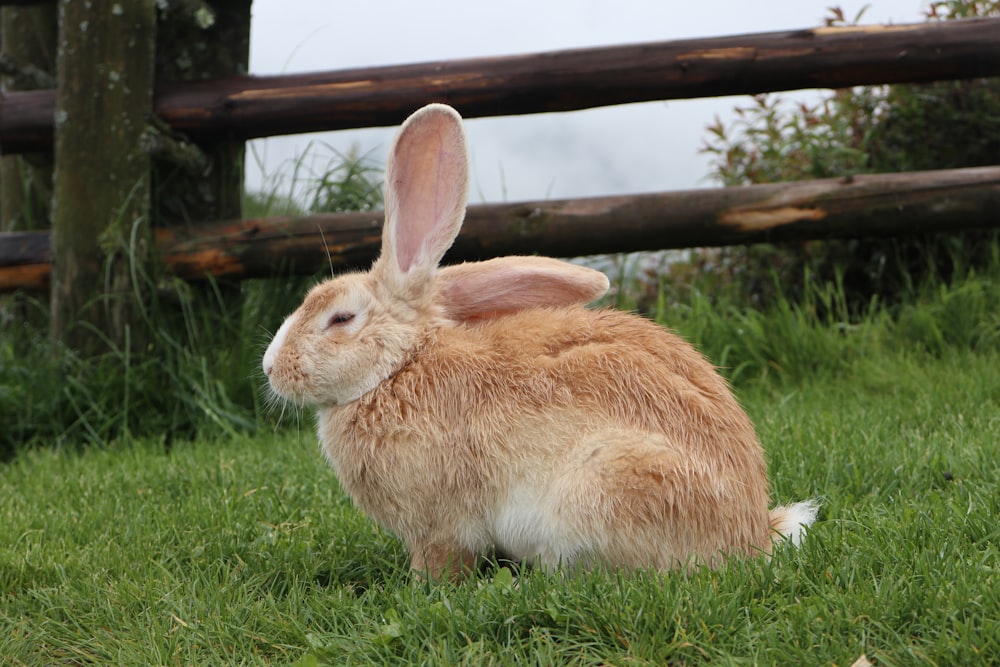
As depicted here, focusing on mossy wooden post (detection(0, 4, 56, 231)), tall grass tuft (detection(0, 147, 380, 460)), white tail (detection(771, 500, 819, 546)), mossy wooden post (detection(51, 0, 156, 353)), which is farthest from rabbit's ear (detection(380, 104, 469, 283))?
mossy wooden post (detection(0, 4, 56, 231))

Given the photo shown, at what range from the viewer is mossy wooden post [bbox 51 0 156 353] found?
562cm

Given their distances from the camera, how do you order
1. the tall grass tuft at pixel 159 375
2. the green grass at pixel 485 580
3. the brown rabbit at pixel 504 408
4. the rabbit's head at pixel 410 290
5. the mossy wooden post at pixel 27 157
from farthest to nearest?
the mossy wooden post at pixel 27 157
the tall grass tuft at pixel 159 375
the rabbit's head at pixel 410 290
the brown rabbit at pixel 504 408
the green grass at pixel 485 580

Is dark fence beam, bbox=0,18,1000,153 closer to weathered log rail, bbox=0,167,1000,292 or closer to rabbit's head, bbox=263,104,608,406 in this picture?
weathered log rail, bbox=0,167,1000,292

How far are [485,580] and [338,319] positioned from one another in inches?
36.2

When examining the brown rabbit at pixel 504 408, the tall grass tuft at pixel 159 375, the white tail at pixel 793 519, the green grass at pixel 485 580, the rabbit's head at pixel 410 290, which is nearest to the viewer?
the green grass at pixel 485 580

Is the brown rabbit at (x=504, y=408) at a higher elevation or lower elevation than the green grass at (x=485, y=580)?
higher

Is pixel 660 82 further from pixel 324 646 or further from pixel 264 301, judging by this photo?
pixel 324 646

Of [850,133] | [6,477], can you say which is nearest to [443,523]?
[6,477]

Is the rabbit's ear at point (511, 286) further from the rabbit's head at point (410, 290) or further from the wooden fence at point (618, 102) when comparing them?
the wooden fence at point (618, 102)

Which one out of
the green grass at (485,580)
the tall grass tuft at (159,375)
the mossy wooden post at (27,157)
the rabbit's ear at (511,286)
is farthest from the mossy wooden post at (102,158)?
the rabbit's ear at (511,286)

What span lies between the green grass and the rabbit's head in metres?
0.59

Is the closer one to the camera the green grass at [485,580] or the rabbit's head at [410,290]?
the green grass at [485,580]

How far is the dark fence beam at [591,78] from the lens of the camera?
5617 millimetres

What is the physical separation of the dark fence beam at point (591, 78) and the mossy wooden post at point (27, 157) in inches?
51.8
